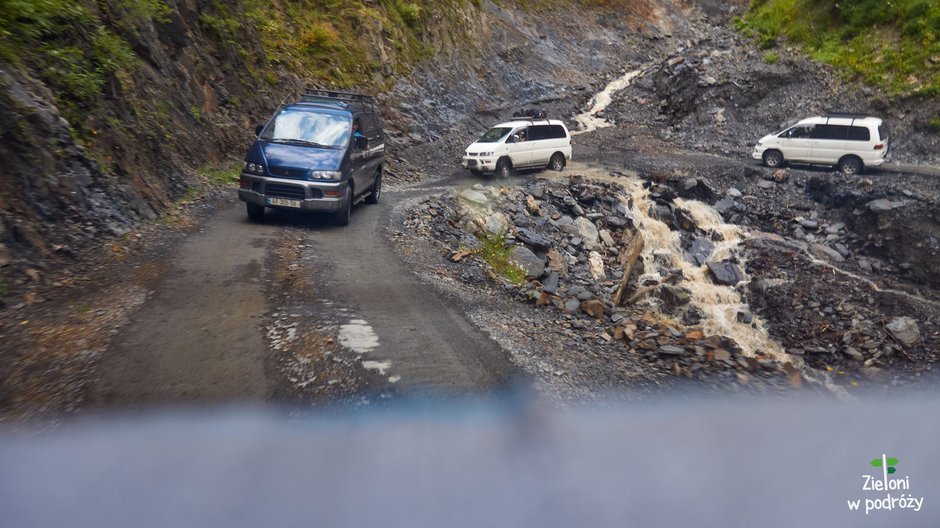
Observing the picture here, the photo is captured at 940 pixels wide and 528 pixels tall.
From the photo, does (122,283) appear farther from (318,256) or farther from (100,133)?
(100,133)

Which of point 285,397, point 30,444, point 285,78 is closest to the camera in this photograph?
point 30,444

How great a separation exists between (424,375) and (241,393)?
1.61 meters

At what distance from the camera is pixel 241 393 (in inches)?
193

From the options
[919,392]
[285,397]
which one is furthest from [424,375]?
[919,392]

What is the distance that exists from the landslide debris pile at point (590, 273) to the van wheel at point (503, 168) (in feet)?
5.46

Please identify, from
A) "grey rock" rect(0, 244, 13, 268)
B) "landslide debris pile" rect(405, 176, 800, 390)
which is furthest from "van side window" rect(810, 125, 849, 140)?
"grey rock" rect(0, 244, 13, 268)

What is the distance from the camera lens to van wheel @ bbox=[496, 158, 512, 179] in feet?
64.3

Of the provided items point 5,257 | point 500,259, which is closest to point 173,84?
point 5,257

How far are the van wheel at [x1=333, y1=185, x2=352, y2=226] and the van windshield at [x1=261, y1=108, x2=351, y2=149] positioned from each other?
903mm

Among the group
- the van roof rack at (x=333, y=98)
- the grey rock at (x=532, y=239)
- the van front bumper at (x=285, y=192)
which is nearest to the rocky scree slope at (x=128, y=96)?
the van front bumper at (x=285, y=192)

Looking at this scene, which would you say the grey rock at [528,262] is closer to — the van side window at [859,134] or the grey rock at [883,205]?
the grey rock at [883,205]

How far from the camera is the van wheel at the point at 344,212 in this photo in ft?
36.9

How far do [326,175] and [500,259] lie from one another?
3515mm

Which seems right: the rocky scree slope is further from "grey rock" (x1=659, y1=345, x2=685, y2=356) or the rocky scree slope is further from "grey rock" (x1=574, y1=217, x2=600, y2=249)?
"grey rock" (x1=574, y1=217, x2=600, y2=249)
